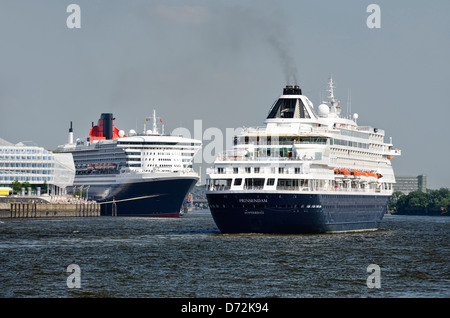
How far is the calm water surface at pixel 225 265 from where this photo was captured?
45.6 m

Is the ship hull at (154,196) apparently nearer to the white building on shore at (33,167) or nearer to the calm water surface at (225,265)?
the white building on shore at (33,167)

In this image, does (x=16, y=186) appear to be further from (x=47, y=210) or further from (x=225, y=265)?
(x=225, y=265)

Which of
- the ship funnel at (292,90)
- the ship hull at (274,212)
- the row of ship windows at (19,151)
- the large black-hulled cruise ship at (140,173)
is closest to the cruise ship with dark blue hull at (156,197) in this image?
the large black-hulled cruise ship at (140,173)

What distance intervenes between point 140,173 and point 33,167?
110ft

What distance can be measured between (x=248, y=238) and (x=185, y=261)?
1650cm

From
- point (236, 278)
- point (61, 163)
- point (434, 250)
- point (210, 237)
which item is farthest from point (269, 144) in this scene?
point (61, 163)

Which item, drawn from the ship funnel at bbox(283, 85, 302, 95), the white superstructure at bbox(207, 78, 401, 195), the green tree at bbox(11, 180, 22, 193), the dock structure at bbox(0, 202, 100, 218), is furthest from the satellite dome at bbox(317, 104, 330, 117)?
the green tree at bbox(11, 180, 22, 193)

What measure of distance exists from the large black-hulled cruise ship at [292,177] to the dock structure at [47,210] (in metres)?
75.3

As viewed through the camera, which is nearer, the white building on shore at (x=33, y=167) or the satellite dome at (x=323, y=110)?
the satellite dome at (x=323, y=110)

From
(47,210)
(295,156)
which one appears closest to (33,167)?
(47,210)

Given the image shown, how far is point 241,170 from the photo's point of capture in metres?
79.1

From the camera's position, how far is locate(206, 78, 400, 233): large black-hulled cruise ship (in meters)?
76.4

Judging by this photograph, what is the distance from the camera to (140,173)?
541 ft
